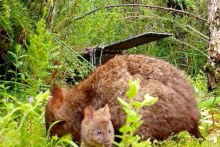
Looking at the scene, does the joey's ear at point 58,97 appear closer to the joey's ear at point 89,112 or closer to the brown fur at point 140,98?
the brown fur at point 140,98

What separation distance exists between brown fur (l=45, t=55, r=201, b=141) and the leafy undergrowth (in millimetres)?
145

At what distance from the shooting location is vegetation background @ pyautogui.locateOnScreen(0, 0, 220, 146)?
4121mm

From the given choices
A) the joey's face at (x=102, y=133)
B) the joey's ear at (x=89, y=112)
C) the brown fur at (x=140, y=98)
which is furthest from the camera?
the brown fur at (x=140, y=98)

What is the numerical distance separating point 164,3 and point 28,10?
16.4 ft

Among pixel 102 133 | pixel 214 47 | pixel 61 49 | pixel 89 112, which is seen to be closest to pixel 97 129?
pixel 102 133

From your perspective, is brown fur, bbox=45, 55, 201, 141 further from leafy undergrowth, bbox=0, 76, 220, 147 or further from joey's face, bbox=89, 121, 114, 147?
joey's face, bbox=89, 121, 114, 147

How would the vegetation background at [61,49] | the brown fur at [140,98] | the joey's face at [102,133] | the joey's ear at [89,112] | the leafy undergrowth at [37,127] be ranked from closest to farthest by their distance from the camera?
the leafy undergrowth at [37,127], the vegetation background at [61,49], the joey's face at [102,133], the joey's ear at [89,112], the brown fur at [140,98]

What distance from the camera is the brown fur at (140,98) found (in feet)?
16.5

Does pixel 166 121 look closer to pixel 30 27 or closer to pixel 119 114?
pixel 119 114

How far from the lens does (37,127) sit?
4969mm

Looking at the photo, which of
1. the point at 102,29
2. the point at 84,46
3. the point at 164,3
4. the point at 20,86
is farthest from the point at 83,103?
the point at 164,3

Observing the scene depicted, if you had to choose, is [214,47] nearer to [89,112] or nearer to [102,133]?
[89,112]

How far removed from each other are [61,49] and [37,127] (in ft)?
6.44

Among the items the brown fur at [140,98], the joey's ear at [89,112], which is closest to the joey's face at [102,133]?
the joey's ear at [89,112]
